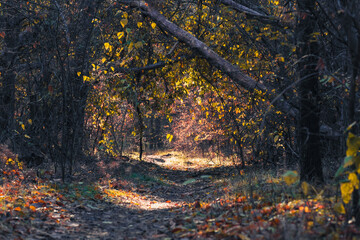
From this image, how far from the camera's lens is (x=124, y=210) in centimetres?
713

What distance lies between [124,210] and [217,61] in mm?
3818

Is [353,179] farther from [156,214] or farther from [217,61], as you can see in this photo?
[217,61]

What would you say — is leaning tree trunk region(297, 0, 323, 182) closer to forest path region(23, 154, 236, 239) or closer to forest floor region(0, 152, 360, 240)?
forest floor region(0, 152, 360, 240)

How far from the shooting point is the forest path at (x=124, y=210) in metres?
4.97

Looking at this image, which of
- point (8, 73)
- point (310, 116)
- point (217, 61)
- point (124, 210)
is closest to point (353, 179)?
point (310, 116)

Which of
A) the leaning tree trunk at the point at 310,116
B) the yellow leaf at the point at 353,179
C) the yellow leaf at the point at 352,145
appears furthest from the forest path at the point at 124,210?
the yellow leaf at the point at 352,145

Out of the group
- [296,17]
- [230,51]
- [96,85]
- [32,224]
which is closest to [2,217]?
[32,224]

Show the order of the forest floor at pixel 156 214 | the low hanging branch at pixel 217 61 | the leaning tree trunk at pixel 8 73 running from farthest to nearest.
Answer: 1. the leaning tree trunk at pixel 8 73
2. the low hanging branch at pixel 217 61
3. the forest floor at pixel 156 214

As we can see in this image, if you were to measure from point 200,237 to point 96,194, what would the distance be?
4.31 meters

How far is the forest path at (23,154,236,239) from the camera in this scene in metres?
4.97

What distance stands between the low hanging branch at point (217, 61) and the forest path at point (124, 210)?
2.08 meters

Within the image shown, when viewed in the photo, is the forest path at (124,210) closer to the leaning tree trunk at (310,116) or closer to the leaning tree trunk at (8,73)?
the leaning tree trunk at (310,116)

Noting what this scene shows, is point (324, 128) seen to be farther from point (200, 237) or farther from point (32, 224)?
point (32, 224)

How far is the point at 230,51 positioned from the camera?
10.2 metres
